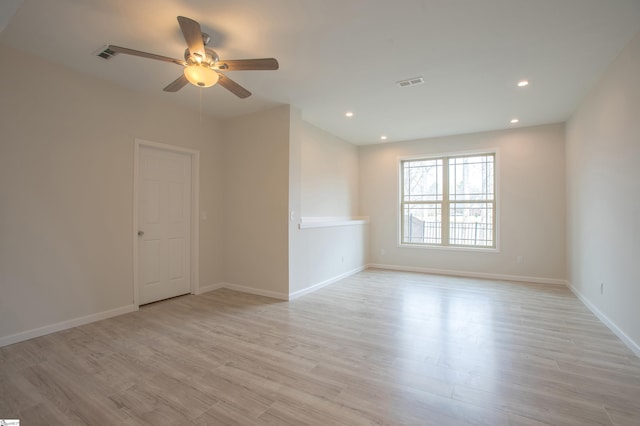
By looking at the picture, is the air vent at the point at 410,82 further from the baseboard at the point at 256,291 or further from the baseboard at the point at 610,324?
the baseboard at the point at 610,324

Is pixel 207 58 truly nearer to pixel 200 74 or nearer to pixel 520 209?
pixel 200 74

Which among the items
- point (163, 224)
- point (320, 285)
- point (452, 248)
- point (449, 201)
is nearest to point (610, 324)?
point (452, 248)

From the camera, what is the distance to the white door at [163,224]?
390 cm

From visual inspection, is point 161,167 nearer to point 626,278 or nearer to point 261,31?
point 261,31

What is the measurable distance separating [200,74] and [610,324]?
4738 mm

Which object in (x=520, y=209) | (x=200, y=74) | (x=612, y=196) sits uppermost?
(x=200, y=74)

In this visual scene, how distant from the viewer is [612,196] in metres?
3.10

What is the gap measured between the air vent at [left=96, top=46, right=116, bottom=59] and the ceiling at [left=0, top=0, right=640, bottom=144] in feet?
0.17

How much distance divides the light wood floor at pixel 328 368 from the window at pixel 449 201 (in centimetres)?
227

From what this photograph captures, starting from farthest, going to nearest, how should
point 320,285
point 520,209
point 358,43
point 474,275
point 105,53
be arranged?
point 474,275
point 520,209
point 320,285
point 105,53
point 358,43

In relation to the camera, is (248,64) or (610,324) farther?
(610,324)

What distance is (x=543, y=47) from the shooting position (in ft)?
9.04

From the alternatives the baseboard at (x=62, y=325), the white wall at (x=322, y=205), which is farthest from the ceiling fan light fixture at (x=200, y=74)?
Answer: the baseboard at (x=62, y=325)

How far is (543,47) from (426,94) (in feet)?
4.28
